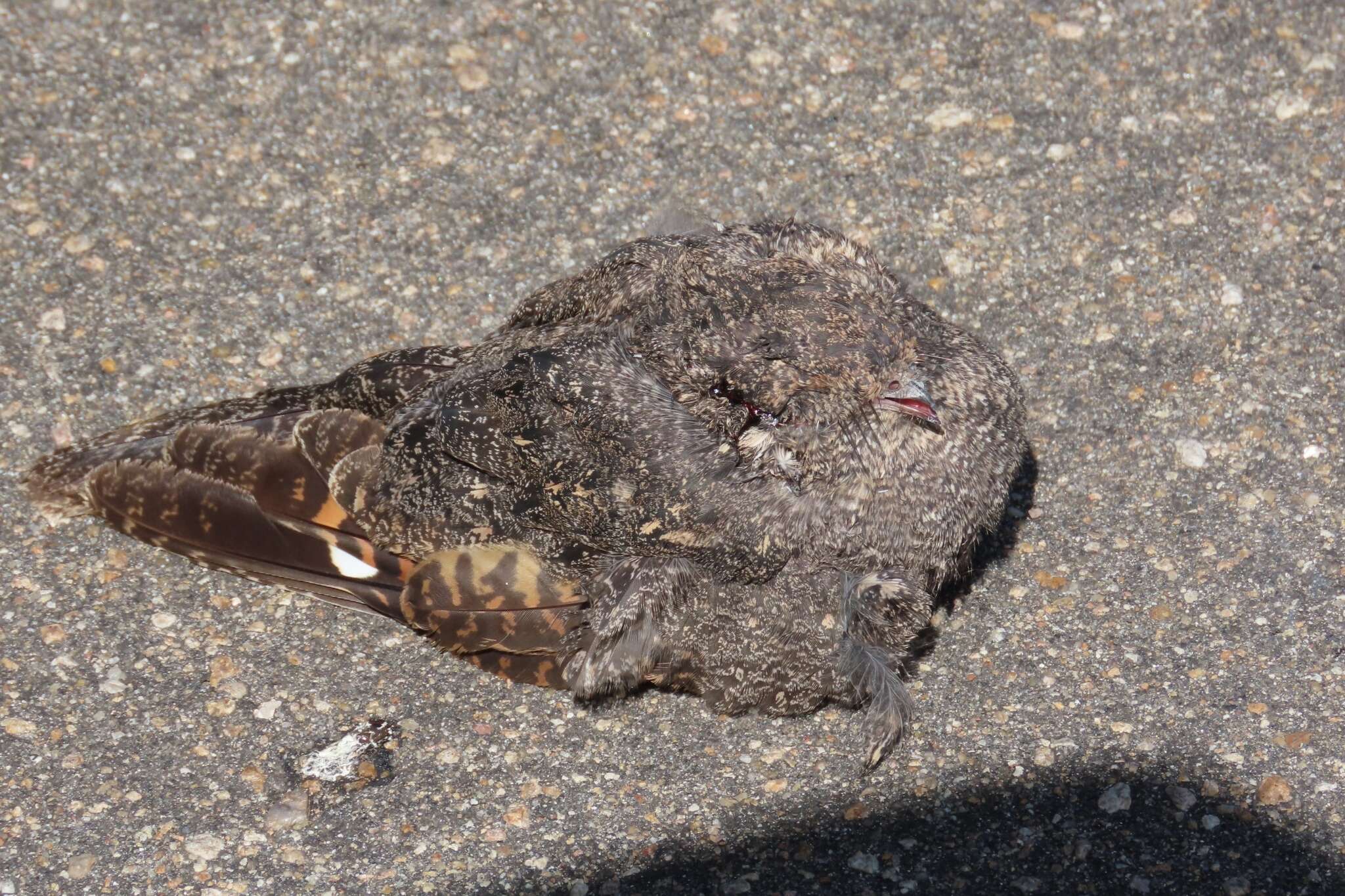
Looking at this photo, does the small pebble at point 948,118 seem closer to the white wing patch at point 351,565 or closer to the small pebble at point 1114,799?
the small pebble at point 1114,799

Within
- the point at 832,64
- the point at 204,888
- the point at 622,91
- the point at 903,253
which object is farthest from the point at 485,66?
the point at 204,888

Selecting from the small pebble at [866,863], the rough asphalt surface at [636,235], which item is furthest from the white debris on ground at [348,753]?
the small pebble at [866,863]

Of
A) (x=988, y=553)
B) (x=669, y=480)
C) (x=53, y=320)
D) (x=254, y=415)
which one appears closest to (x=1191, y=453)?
(x=988, y=553)

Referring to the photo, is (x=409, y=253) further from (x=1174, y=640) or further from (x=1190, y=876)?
(x=1190, y=876)

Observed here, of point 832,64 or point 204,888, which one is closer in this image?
point 204,888

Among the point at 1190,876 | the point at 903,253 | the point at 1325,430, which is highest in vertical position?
the point at 903,253

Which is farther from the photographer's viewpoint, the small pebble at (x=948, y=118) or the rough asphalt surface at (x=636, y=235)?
the small pebble at (x=948, y=118)
